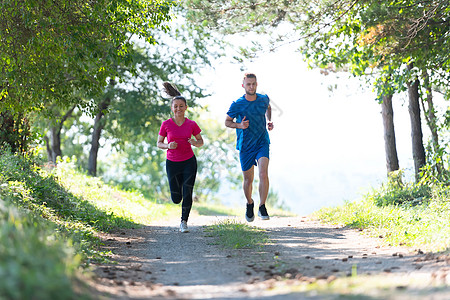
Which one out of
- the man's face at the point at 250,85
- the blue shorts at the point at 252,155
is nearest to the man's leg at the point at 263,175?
the blue shorts at the point at 252,155

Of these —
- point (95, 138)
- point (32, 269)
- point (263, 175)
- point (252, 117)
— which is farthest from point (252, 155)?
point (95, 138)

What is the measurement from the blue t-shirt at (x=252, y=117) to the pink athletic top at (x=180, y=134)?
0.73 meters

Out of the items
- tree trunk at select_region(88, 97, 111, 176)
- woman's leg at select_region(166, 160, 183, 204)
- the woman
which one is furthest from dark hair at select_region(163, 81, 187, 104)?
tree trunk at select_region(88, 97, 111, 176)

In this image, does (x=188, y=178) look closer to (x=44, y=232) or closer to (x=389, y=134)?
(x=44, y=232)

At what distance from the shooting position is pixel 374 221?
9.25 meters

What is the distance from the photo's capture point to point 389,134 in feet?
52.2

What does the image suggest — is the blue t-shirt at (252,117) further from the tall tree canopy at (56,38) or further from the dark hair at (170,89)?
the tall tree canopy at (56,38)

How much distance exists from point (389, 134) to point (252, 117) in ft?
27.7

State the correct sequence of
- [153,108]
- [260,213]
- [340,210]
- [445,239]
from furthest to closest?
1. [153,108]
2. [340,210]
3. [260,213]
4. [445,239]

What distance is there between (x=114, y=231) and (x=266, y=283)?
5.75 metres

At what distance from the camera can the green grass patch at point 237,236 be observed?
23.7ft

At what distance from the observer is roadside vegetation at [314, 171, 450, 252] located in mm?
6844

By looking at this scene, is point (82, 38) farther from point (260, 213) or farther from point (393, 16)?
point (393, 16)

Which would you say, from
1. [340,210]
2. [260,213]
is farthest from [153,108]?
[260,213]
